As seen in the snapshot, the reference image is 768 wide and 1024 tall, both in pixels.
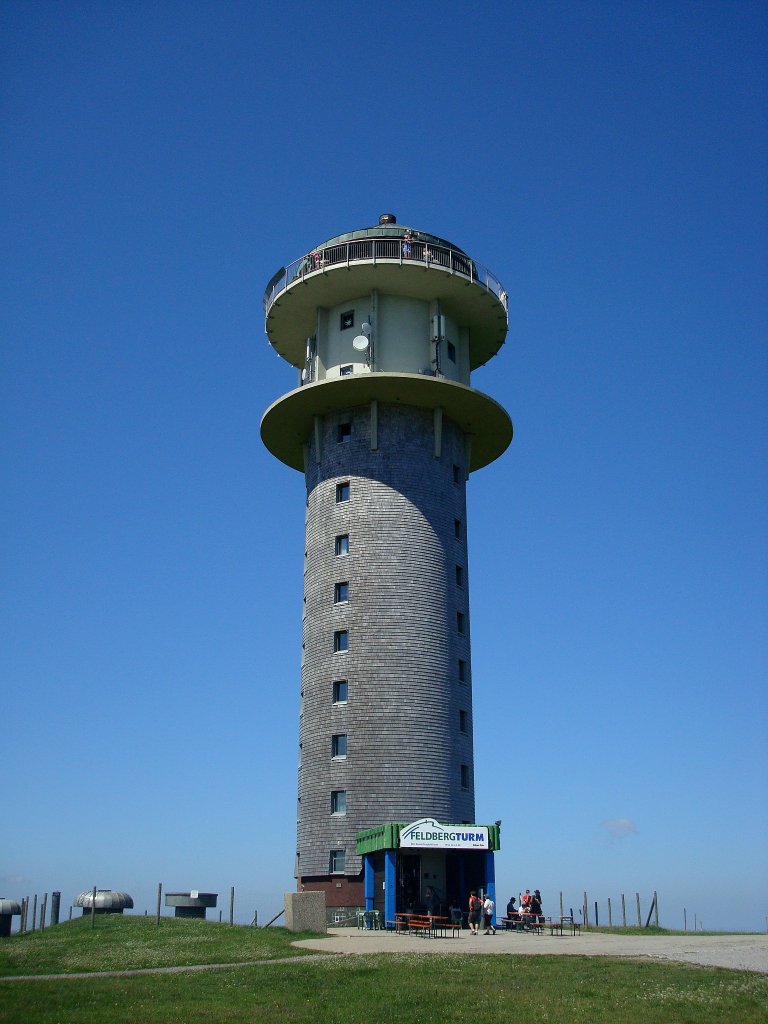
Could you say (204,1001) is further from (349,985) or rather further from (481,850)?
(481,850)

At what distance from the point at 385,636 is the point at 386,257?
18.5 m

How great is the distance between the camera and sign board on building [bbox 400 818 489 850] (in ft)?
128

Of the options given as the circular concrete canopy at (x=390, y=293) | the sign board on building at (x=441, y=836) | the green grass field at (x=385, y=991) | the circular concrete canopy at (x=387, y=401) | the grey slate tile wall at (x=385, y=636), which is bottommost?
the green grass field at (x=385, y=991)

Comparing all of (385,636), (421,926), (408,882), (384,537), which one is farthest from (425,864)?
(384,537)

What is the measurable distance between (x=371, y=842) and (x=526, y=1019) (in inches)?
952

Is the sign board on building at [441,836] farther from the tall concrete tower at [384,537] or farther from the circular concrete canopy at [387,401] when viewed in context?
Result: the circular concrete canopy at [387,401]

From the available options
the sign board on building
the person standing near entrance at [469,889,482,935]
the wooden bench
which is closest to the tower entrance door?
the wooden bench

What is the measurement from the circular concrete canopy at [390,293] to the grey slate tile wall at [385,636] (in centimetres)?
617

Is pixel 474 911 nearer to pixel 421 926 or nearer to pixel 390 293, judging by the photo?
pixel 421 926

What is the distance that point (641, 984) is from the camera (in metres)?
21.8

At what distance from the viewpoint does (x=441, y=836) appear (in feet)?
130

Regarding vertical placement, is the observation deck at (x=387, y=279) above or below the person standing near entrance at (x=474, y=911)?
above

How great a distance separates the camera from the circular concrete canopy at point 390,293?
50.2 m

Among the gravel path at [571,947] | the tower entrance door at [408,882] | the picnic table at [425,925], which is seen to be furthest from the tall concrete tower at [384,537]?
the gravel path at [571,947]
